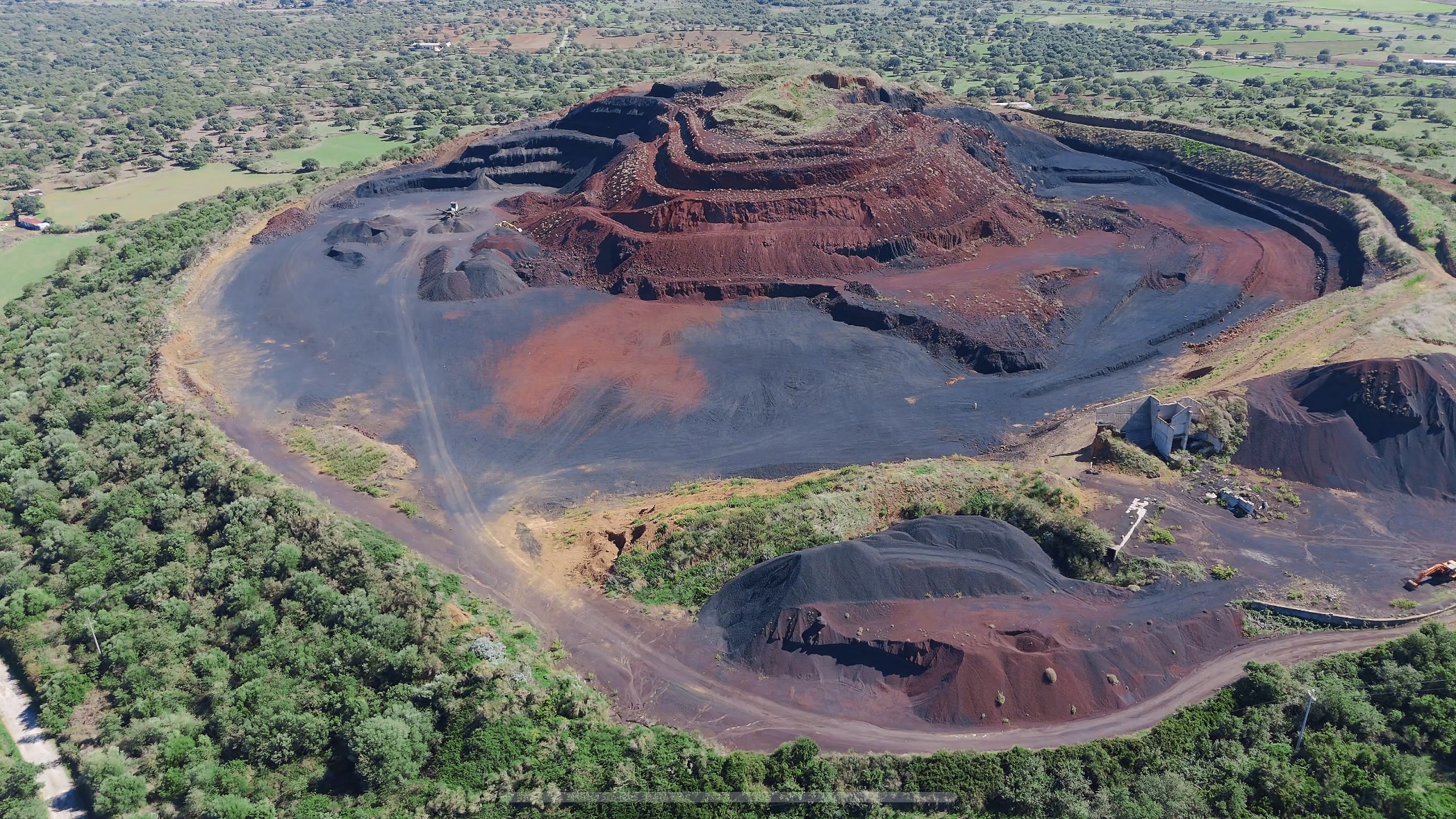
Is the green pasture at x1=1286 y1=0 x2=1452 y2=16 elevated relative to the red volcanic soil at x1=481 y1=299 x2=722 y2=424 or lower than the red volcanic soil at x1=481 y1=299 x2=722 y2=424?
elevated

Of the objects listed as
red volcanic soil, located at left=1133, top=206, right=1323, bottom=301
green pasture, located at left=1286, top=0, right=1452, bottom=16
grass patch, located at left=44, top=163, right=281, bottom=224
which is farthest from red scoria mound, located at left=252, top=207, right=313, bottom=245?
green pasture, located at left=1286, top=0, right=1452, bottom=16

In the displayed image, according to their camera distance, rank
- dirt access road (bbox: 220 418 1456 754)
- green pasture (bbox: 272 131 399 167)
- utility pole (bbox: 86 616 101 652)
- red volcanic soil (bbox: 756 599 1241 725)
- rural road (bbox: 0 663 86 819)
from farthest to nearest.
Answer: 1. green pasture (bbox: 272 131 399 167)
2. utility pole (bbox: 86 616 101 652)
3. red volcanic soil (bbox: 756 599 1241 725)
4. dirt access road (bbox: 220 418 1456 754)
5. rural road (bbox: 0 663 86 819)

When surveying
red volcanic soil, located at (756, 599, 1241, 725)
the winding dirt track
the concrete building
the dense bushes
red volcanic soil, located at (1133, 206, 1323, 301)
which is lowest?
the dense bushes

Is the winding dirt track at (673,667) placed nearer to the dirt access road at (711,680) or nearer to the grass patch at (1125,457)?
the dirt access road at (711,680)

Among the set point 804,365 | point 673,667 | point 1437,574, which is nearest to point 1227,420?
point 1437,574

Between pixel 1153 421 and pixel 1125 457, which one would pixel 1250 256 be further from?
pixel 1125 457

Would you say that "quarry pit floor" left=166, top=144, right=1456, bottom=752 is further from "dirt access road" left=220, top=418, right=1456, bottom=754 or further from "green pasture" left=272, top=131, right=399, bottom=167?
"green pasture" left=272, top=131, right=399, bottom=167
